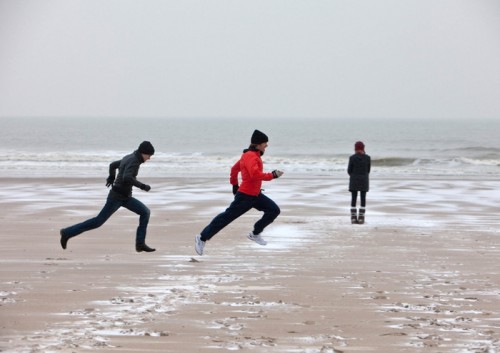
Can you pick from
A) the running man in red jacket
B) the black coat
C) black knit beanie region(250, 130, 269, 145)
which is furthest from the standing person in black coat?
black knit beanie region(250, 130, 269, 145)

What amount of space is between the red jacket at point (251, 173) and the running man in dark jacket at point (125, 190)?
1.09 metres

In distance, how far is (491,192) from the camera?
70.9 ft

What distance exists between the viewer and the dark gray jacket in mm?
9859

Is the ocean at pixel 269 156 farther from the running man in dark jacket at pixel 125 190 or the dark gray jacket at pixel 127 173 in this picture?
the dark gray jacket at pixel 127 173

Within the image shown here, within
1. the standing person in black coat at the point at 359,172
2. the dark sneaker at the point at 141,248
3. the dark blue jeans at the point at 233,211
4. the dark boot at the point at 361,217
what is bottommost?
the dark sneaker at the point at 141,248

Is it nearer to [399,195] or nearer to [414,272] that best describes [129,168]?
[414,272]

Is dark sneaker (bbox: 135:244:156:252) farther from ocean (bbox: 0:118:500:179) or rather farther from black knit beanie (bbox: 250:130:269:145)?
ocean (bbox: 0:118:500:179)

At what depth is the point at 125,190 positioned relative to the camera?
10.1m

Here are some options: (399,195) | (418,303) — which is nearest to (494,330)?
(418,303)

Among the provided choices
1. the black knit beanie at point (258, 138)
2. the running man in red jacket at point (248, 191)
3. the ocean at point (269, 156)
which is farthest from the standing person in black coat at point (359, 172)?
the ocean at point (269, 156)

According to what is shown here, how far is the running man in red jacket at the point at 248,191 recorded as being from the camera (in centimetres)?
986

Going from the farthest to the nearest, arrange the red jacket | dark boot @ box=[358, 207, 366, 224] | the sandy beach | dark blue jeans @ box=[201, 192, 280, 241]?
dark boot @ box=[358, 207, 366, 224]
dark blue jeans @ box=[201, 192, 280, 241]
the red jacket
the sandy beach

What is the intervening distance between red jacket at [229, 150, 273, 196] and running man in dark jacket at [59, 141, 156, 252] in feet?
3.58

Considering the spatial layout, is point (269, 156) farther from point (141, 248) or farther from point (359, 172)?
point (141, 248)
